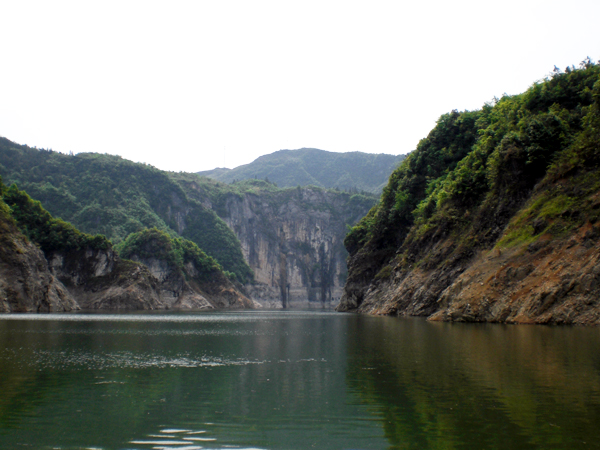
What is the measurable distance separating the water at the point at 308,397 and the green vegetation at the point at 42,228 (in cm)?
9451

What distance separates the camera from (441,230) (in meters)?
67.9

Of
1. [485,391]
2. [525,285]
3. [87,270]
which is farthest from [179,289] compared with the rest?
[485,391]

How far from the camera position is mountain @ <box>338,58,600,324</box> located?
40969mm

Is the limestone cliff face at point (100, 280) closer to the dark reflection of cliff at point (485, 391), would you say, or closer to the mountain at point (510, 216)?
the mountain at point (510, 216)

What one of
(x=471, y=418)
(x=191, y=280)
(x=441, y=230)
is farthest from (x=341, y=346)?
(x=191, y=280)

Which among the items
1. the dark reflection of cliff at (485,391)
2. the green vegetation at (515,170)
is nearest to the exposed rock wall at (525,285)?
the green vegetation at (515,170)

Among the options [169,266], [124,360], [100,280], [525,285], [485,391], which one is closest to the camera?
[485,391]

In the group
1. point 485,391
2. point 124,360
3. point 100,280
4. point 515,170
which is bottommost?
point 100,280

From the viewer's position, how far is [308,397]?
A: 1623cm

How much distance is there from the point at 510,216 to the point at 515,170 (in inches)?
206

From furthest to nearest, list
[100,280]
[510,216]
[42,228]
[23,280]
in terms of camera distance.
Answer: [100,280] < [42,228] < [23,280] < [510,216]

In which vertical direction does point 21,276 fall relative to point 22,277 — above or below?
above

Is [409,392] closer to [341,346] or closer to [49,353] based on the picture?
[341,346]

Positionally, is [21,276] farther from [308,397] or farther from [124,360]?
[308,397]
